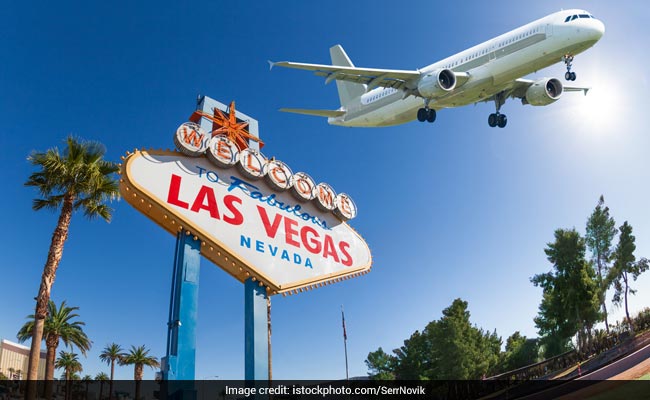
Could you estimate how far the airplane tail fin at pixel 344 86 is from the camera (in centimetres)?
4841

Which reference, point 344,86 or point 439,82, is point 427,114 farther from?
point 344,86

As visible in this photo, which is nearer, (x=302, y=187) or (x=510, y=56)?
(x=302, y=187)

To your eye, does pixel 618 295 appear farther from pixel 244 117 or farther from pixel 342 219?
pixel 244 117

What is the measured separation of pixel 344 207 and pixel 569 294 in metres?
36.0

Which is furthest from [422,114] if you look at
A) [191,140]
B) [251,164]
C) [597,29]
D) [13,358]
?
[13,358]

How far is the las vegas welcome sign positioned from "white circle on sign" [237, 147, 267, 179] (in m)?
0.03

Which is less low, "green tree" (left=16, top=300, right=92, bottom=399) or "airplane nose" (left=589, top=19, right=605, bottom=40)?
"airplane nose" (left=589, top=19, right=605, bottom=40)

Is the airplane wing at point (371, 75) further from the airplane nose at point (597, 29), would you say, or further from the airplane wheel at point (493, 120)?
the airplane nose at point (597, 29)

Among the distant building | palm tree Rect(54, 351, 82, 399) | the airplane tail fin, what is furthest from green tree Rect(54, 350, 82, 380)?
the airplane tail fin

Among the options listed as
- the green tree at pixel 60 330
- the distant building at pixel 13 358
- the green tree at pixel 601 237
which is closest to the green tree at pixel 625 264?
the green tree at pixel 601 237

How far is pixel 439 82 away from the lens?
3259 centimetres

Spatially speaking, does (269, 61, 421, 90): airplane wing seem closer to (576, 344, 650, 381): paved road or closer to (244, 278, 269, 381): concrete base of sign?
(244, 278, 269, 381): concrete base of sign

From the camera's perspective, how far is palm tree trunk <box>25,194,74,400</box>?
55.3ft

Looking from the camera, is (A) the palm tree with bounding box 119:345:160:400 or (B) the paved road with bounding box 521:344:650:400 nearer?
(B) the paved road with bounding box 521:344:650:400
